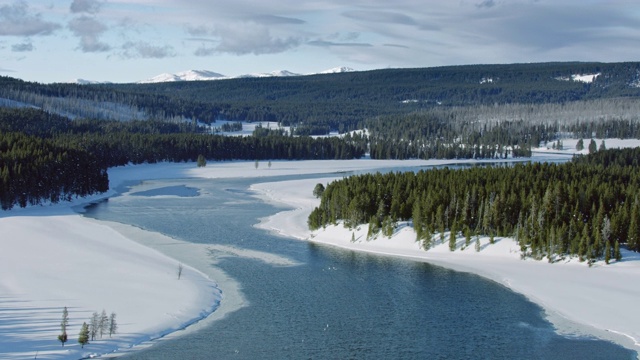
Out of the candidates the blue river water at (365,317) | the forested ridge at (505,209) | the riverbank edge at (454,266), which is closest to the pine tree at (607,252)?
the forested ridge at (505,209)

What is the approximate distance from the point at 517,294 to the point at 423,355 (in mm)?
15490


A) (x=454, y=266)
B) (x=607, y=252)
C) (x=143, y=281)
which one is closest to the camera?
(x=143, y=281)

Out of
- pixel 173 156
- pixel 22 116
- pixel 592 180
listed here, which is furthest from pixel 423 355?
pixel 22 116

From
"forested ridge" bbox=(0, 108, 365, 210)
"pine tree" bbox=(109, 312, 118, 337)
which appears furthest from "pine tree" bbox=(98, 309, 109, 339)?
"forested ridge" bbox=(0, 108, 365, 210)

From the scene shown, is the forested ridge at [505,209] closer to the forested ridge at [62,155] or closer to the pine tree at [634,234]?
the pine tree at [634,234]

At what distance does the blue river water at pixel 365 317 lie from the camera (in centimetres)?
3959

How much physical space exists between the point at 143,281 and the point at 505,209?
107ft

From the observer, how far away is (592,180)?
80875 millimetres

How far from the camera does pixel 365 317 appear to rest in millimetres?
45812

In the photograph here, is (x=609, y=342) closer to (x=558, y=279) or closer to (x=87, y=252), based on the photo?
(x=558, y=279)

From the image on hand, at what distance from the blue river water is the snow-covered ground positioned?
1.98 metres

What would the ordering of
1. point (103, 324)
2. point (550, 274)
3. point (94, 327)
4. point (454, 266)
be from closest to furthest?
point (94, 327) < point (103, 324) < point (550, 274) < point (454, 266)

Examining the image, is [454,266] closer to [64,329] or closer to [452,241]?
[452,241]

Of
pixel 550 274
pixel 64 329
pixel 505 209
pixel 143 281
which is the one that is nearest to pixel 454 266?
pixel 550 274
